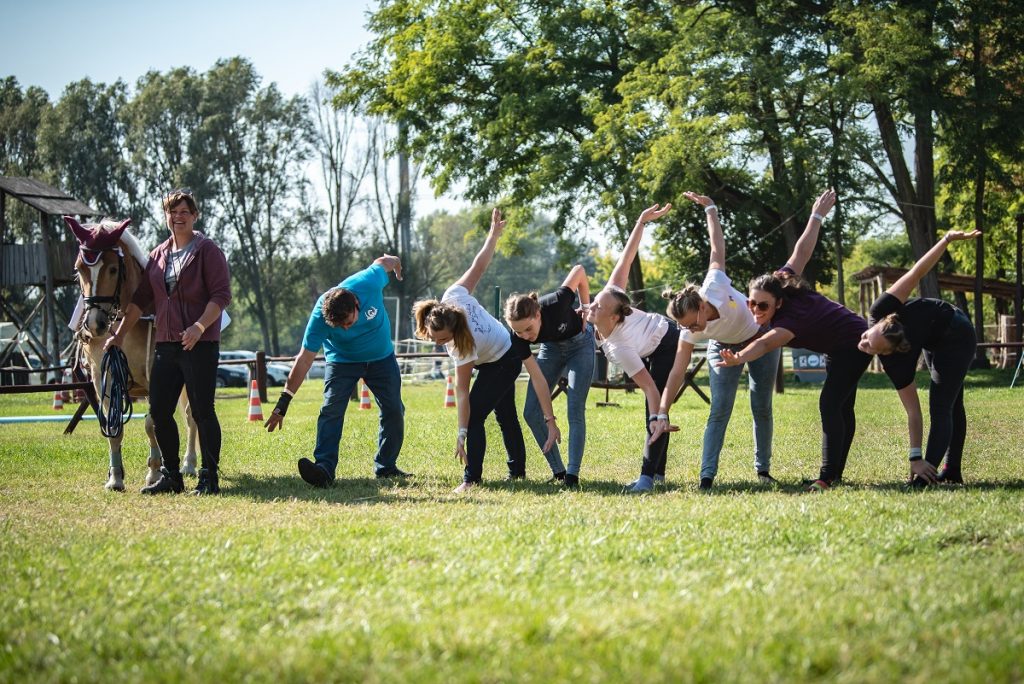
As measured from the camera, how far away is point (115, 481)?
9125mm

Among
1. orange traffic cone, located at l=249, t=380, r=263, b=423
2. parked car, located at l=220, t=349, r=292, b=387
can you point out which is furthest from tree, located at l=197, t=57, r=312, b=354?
orange traffic cone, located at l=249, t=380, r=263, b=423

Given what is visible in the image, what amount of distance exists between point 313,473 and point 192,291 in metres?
1.77

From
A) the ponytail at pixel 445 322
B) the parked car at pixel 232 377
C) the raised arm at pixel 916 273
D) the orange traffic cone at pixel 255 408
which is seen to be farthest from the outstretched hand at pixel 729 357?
the parked car at pixel 232 377

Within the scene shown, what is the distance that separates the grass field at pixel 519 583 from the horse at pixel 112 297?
73 cm

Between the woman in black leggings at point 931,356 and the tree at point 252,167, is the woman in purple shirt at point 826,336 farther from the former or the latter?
the tree at point 252,167

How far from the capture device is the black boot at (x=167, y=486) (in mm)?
8797

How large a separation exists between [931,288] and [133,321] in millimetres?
24300

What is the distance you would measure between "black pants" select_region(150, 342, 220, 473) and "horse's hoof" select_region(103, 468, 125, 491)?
55 centimetres

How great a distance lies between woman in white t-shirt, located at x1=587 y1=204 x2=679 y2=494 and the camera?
840cm

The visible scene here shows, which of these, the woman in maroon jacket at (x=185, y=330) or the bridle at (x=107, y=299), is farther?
the bridle at (x=107, y=299)

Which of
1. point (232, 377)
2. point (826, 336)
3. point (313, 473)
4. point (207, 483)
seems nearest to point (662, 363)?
point (826, 336)

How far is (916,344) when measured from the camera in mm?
8148

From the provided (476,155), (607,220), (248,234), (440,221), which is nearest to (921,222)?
(607,220)

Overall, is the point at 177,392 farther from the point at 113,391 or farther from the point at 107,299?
the point at 107,299
